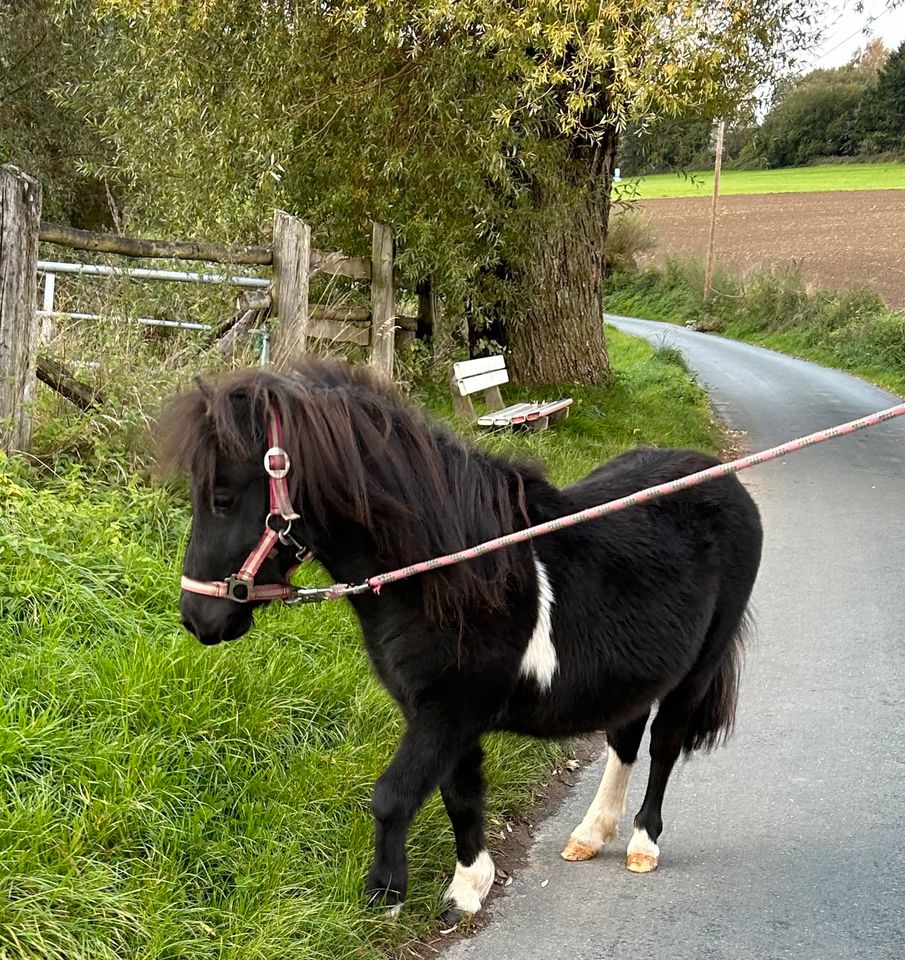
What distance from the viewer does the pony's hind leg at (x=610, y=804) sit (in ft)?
12.6

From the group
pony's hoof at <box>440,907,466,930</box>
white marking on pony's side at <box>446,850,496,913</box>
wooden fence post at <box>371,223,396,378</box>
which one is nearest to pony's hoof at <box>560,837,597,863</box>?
white marking on pony's side at <box>446,850,496,913</box>

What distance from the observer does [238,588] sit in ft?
8.70

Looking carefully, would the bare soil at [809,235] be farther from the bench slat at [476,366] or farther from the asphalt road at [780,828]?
the asphalt road at [780,828]

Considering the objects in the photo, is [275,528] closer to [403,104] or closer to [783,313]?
[403,104]

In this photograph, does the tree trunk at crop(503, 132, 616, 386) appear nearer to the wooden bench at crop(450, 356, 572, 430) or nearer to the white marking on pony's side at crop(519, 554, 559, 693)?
the wooden bench at crop(450, 356, 572, 430)

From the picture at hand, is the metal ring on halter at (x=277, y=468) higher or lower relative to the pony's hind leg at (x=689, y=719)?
higher

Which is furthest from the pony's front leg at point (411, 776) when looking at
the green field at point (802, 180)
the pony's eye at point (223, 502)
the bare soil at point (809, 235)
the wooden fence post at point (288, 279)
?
the green field at point (802, 180)

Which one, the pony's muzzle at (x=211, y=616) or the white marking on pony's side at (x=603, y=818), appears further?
the white marking on pony's side at (x=603, y=818)

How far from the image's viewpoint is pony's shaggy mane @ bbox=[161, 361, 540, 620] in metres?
2.61

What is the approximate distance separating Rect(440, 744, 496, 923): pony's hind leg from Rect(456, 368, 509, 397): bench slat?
7.16 meters

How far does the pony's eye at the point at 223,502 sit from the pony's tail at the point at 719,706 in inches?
87.1

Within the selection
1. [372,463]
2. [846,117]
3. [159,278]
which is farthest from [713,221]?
[372,463]

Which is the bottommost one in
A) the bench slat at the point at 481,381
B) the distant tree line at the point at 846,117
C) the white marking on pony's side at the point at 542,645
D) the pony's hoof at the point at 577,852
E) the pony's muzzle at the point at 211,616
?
the pony's hoof at the point at 577,852

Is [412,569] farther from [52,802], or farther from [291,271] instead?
[291,271]
